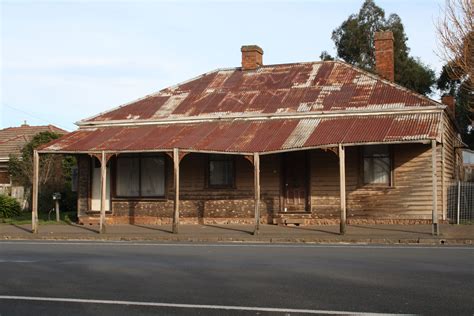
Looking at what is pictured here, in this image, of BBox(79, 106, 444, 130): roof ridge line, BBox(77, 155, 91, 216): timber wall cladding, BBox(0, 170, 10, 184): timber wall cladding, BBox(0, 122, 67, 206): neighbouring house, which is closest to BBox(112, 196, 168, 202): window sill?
BBox(77, 155, 91, 216): timber wall cladding

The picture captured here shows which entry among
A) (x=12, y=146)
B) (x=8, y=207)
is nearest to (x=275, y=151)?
(x=8, y=207)

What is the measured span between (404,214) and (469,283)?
12024mm

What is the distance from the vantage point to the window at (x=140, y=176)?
23578 millimetres

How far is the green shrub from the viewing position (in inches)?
1137

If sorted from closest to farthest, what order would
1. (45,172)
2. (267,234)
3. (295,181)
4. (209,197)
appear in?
1. (267,234)
2. (295,181)
3. (209,197)
4. (45,172)

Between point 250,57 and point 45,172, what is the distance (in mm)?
12287

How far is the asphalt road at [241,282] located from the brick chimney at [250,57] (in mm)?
13740

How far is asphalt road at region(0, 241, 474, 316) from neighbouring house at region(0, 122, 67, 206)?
1926cm

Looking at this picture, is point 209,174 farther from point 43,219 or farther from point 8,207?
point 8,207

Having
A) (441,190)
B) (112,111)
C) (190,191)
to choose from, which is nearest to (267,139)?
(190,191)

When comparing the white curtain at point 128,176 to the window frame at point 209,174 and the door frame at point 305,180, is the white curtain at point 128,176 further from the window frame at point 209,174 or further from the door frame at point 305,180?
the door frame at point 305,180

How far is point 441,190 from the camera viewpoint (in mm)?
21172

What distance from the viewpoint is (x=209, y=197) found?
902 inches

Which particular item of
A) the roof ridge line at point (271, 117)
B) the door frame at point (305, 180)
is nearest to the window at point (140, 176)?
the roof ridge line at point (271, 117)
